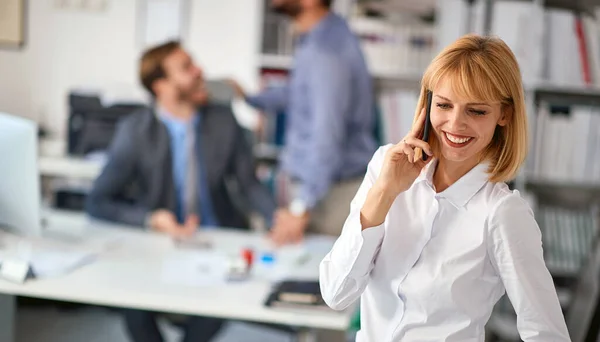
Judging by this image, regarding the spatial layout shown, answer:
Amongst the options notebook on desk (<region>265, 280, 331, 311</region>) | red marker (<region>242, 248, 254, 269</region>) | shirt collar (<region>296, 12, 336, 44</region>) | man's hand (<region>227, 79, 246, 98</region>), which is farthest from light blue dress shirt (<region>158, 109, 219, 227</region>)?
notebook on desk (<region>265, 280, 331, 311</region>)

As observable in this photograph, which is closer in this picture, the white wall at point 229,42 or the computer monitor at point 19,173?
the computer monitor at point 19,173

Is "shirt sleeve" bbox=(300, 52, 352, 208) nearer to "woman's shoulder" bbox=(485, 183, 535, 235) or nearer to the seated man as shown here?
the seated man

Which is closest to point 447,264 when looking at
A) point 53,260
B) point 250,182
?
point 53,260

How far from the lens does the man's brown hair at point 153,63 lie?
3238mm

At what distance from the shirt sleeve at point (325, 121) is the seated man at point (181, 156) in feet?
0.79

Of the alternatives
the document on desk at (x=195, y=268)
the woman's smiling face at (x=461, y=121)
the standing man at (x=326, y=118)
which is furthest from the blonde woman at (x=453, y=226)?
the standing man at (x=326, y=118)

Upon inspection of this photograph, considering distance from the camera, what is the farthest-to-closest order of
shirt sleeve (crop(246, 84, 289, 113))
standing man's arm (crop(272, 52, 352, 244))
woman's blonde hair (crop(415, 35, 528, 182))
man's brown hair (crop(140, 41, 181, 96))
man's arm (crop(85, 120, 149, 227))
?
1. shirt sleeve (crop(246, 84, 289, 113))
2. man's brown hair (crop(140, 41, 181, 96))
3. standing man's arm (crop(272, 52, 352, 244))
4. man's arm (crop(85, 120, 149, 227))
5. woman's blonde hair (crop(415, 35, 528, 182))

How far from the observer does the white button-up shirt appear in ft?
3.27

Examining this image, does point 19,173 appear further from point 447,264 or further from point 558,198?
point 558,198

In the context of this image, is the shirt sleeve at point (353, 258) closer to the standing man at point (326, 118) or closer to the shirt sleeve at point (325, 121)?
the standing man at point (326, 118)

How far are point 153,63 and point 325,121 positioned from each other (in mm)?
876

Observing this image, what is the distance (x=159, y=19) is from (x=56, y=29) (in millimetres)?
523

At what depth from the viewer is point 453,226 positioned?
3.43ft

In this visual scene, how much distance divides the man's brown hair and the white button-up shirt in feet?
7.63
